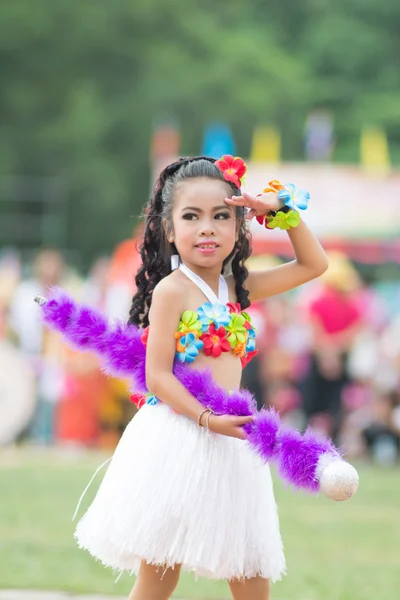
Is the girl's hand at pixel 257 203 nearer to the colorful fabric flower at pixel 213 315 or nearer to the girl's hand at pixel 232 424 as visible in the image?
the colorful fabric flower at pixel 213 315

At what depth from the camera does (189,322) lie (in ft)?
14.4

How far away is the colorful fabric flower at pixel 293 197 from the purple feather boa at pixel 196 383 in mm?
653

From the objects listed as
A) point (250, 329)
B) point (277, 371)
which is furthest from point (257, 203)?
point (277, 371)

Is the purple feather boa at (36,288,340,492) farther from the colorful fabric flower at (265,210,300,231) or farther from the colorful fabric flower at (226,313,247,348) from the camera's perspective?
the colorful fabric flower at (265,210,300,231)

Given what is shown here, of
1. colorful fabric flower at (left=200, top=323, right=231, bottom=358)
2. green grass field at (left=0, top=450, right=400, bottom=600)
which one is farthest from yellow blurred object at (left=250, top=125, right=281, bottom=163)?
colorful fabric flower at (left=200, top=323, right=231, bottom=358)

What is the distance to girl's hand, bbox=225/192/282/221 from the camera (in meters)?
4.37

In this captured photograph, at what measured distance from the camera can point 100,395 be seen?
13.6m

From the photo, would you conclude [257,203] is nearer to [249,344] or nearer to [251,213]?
[251,213]

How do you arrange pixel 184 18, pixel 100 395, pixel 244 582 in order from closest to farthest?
pixel 244 582, pixel 100 395, pixel 184 18

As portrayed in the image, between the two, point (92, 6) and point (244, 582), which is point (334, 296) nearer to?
point (244, 582)

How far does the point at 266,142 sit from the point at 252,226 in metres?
20.8

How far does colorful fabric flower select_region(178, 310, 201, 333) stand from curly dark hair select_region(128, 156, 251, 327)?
27 centimetres

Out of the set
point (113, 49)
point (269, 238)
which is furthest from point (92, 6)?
point (269, 238)

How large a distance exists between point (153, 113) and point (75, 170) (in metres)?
3.04
